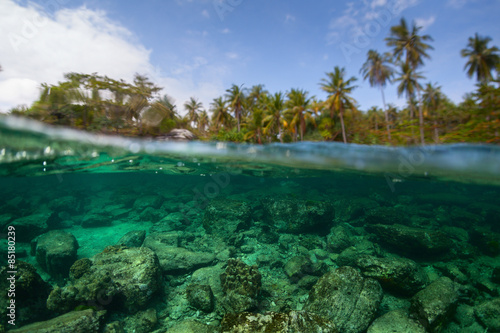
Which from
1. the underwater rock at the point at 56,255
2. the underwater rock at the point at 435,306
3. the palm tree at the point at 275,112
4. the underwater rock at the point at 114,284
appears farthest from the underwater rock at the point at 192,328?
the palm tree at the point at 275,112

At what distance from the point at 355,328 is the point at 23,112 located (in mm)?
13004

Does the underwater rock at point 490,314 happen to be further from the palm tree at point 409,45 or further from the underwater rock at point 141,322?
the palm tree at point 409,45

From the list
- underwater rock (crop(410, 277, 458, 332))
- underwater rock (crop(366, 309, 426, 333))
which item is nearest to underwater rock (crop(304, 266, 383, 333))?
underwater rock (crop(366, 309, 426, 333))

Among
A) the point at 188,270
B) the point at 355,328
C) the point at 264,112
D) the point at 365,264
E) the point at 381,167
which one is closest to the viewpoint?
the point at 355,328

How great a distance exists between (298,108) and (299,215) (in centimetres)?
2725

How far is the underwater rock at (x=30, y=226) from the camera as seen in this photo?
1187 cm

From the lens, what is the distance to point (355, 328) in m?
6.46

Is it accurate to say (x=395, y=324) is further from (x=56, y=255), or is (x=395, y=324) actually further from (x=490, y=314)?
(x=56, y=255)

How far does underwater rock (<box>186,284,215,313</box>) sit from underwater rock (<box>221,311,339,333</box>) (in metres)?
1.58

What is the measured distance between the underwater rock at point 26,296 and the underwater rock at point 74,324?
1203mm

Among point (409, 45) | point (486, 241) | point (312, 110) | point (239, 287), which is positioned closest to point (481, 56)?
point (409, 45)

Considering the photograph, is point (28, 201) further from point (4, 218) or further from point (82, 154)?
point (82, 154)

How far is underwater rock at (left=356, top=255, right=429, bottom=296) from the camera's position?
7574 mm

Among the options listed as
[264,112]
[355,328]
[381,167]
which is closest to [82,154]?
[355,328]
